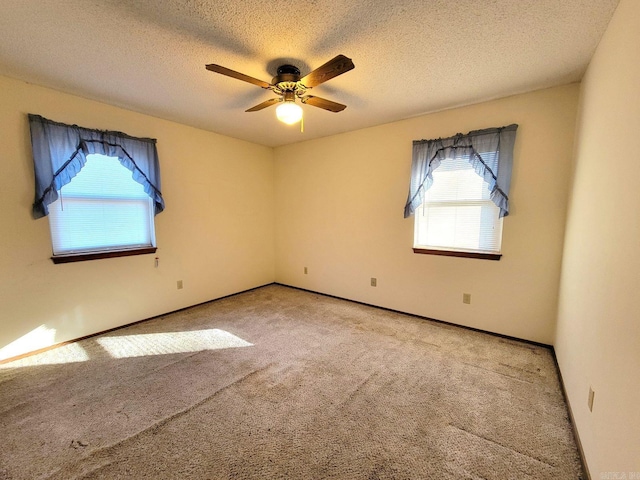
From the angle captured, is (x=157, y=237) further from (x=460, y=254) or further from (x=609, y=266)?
(x=609, y=266)

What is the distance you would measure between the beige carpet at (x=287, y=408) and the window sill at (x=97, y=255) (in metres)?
0.84

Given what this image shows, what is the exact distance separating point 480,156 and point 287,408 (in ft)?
9.41

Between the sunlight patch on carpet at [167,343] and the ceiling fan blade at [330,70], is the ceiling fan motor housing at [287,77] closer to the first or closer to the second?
the ceiling fan blade at [330,70]

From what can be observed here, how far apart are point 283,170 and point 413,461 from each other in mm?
4103

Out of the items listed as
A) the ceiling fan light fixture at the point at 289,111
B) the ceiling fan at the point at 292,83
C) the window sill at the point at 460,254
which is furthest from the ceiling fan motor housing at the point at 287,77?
the window sill at the point at 460,254

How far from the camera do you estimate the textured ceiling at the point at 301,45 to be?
59.8 inches

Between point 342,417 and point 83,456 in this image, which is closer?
point 83,456

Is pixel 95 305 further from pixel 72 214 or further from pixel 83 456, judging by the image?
pixel 83 456

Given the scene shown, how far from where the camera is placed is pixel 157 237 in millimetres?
3338

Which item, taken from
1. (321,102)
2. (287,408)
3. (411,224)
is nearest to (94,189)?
(321,102)

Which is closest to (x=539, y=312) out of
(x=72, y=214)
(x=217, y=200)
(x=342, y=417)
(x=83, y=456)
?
(x=342, y=417)

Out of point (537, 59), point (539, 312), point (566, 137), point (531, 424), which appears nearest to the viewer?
point (531, 424)

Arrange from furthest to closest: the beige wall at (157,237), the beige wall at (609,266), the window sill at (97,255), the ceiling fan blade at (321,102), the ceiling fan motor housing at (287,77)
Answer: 1. the window sill at (97,255)
2. the beige wall at (157,237)
3. the ceiling fan blade at (321,102)
4. the ceiling fan motor housing at (287,77)
5. the beige wall at (609,266)

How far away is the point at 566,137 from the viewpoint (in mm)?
2410
